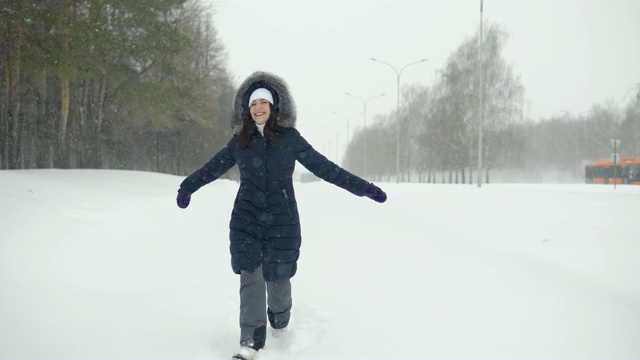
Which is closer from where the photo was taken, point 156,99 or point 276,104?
point 276,104

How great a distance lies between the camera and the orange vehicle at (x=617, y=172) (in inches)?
1433

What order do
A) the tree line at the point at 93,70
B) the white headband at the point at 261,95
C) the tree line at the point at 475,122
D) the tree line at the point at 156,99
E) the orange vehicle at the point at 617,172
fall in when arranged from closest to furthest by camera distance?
the white headband at the point at 261,95 < the tree line at the point at 93,70 < the tree line at the point at 156,99 < the orange vehicle at the point at 617,172 < the tree line at the point at 475,122

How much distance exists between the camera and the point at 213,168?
3531 millimetres

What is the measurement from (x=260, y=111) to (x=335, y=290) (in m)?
2.07

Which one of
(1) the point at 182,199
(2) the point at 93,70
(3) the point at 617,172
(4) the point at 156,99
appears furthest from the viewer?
(3) the point at 617,172

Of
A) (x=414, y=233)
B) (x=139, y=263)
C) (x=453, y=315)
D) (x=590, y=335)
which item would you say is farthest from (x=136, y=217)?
(x=590, y=335)

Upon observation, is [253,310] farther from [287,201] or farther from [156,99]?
[156,99]

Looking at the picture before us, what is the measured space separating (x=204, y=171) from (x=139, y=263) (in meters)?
2.32

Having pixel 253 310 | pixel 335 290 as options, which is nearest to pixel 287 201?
pixel 253 310

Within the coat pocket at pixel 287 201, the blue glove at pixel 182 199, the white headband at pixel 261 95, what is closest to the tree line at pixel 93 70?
the blue glove at pixel 182 199

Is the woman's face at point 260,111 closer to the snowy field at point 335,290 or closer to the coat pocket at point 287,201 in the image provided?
the coat pocket at point 287,201

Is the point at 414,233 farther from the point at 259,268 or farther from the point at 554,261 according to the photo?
the point at 259,268

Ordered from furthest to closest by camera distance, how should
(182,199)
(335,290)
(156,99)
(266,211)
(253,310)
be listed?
(156,99), (335,290), (182,199), (266,211), (253,310)

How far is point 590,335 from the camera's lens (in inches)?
127
